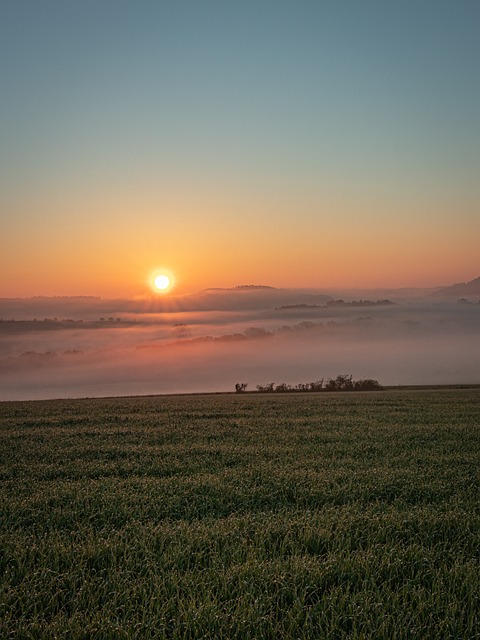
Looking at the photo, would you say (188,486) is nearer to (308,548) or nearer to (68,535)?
(68,535)

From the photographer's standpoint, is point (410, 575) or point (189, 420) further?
point (189, 420)

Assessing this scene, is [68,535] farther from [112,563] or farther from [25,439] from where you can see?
[25,439]

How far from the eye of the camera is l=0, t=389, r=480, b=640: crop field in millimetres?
4449

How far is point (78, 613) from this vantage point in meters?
4.51

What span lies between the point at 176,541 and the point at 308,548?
5.36 feet

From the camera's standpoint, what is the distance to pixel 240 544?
5969 millimetres

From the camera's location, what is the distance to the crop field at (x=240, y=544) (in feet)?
14.6

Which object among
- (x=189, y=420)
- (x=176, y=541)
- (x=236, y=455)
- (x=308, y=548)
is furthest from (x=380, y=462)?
(x=189, y=420)

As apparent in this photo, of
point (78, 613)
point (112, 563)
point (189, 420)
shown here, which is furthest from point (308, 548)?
A: point (189, 420)

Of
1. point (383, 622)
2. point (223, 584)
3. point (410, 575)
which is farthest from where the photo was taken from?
point (410, 575)

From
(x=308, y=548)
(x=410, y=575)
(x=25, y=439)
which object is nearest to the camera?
(x=410, y=575)

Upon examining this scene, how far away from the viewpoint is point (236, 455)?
38.9 ft

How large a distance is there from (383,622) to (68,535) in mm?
4242

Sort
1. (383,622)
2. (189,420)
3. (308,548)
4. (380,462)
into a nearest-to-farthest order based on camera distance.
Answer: (383,622) < (308,548) < (380,462) < (189,420)
